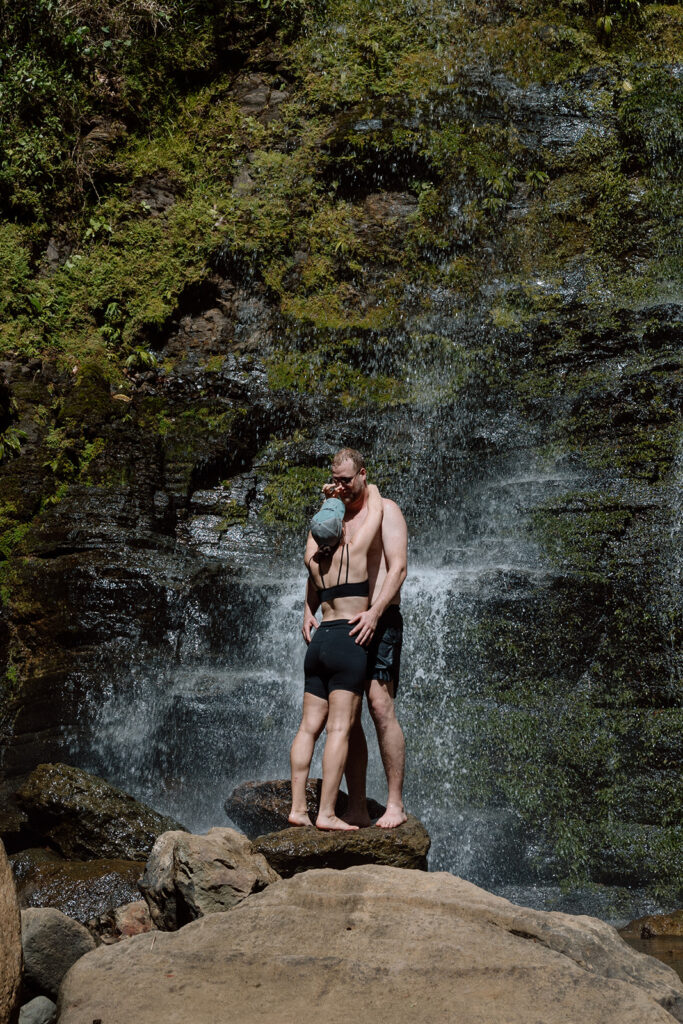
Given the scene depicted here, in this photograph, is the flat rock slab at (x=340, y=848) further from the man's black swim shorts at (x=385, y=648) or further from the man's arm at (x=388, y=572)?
the man's arm at (x=388, y=572)

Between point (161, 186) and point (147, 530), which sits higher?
point (161, 186)

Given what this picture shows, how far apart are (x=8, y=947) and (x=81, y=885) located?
2.86 meters

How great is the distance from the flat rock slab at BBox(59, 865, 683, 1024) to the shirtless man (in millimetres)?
1299

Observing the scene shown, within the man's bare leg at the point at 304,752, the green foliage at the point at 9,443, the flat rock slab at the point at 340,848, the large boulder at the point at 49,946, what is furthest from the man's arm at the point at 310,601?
the green foliage at the point at 9,443

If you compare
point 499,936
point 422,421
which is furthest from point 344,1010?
point 422,421

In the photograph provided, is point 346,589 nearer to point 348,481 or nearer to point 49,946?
point 348,481

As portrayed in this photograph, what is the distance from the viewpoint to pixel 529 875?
19.9ft

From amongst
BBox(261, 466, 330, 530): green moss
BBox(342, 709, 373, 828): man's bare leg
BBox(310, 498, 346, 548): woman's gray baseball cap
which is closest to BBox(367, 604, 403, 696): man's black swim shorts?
BBox(342, 709, 373, 828): man's bare leg

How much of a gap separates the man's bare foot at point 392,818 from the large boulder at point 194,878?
0.96m

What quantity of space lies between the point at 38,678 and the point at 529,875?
4333 mm

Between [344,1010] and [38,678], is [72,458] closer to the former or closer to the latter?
[38,678]

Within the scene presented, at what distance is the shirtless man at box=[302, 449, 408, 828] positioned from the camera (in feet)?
16.3

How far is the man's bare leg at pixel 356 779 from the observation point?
5.00 meters

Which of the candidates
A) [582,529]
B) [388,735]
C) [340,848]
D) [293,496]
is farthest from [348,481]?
[293,496]
